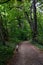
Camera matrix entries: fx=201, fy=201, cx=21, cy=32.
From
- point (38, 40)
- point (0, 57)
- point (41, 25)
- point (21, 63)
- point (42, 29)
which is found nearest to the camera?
point (21, 63)

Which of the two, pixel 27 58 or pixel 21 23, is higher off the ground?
pixel 27 58

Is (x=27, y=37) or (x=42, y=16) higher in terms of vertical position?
(x=42, y=16)

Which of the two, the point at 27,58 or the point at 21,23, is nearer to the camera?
the point at 27,58

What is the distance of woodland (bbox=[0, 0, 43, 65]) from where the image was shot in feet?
69.5

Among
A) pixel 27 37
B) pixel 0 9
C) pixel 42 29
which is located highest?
pixel 0 9

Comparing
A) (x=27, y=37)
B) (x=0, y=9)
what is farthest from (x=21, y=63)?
(x=27, y=37)

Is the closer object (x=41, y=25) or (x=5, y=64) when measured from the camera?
(x=5, y=64)

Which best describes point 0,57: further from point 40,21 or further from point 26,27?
point 26,27

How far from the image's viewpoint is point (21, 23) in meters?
40.2

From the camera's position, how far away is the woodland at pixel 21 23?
21.2 metres

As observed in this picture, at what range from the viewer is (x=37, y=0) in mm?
27516

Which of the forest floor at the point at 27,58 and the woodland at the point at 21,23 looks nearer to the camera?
the forest floor at the point at 27,58

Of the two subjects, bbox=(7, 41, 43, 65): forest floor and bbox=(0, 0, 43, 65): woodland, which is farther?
bbox=(0, 0, 43, 65): woodland

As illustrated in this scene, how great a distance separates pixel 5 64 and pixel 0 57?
168 cm
